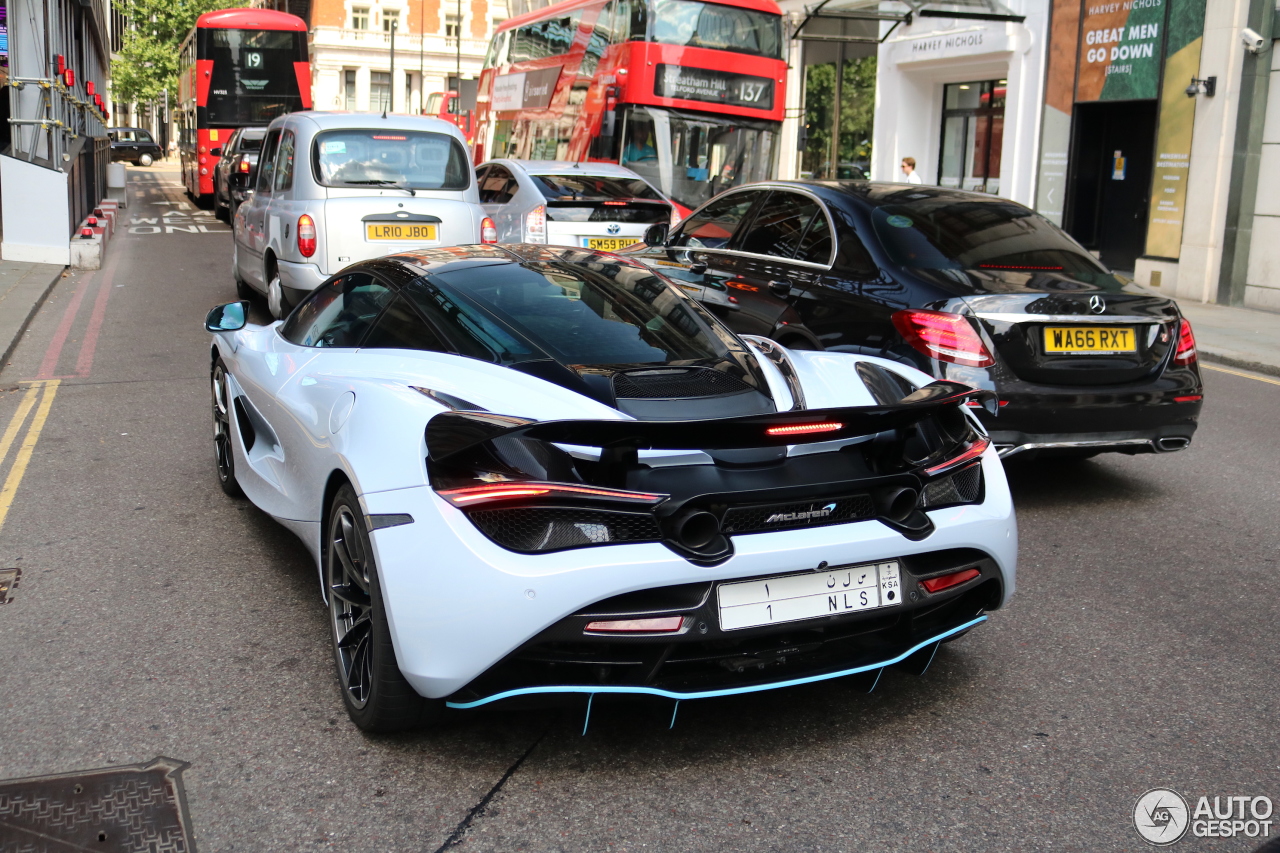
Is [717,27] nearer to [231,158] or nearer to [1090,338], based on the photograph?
[231,158]

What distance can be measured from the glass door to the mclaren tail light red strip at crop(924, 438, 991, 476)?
19496 mm

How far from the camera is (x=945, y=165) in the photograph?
2467 centimetres

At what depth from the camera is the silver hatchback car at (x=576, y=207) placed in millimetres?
11836

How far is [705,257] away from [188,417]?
3.38m

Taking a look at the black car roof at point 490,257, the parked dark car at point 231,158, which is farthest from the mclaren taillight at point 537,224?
the parked dark car at point 231,158

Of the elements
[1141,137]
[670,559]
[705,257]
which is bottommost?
[670,559]

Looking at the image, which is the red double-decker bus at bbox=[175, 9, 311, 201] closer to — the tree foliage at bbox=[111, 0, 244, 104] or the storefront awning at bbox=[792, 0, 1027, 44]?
the storefront awning at bbox=[792, 0, 1027, 44]

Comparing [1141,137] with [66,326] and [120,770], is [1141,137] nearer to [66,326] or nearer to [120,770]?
[66,326]

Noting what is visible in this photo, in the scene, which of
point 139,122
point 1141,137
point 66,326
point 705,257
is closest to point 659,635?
point 705,257

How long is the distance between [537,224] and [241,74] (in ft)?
56.0

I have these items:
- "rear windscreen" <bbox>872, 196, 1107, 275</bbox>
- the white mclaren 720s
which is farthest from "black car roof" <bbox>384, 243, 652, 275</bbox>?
"rear windscreen" <bbox>872, 196, 1107, 275</bbox>

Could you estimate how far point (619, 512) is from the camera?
10.0 ft

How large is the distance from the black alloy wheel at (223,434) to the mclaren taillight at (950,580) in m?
3.43

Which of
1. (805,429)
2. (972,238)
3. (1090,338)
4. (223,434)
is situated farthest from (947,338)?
(223,434)
